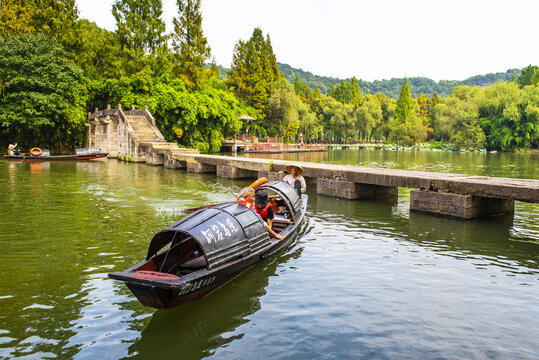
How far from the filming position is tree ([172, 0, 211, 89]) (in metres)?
50.6

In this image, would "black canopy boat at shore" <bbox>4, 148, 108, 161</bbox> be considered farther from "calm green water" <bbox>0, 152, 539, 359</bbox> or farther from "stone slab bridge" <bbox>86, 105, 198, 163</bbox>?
"calm green water" <bbox>0, 152, 539, 359</bbox>

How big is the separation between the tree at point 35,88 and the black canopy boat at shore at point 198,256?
104 ft

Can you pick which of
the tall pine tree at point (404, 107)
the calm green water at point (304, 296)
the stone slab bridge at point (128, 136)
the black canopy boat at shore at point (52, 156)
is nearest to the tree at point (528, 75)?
the tall pine tree at point (404, 107)

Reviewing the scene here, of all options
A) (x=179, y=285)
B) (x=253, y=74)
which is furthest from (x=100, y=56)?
(x=179, y=285)

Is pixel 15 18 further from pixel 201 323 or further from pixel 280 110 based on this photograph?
pixel 201 323

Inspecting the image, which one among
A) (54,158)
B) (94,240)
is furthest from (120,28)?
(94,240)

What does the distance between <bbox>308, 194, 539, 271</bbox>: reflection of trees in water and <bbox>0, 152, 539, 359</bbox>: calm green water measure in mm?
56

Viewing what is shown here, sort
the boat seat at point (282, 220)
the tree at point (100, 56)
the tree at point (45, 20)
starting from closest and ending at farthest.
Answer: the boat seat at point (282, 220) → the tree at point (45, 20) → the tree at point (100, 56)

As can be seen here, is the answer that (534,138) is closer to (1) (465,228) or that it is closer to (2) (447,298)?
(1) (465,228)

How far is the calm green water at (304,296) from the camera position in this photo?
5.59m

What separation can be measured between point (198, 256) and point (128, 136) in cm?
3064

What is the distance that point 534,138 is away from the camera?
69.2 m

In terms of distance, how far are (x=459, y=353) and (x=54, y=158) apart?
3328 centimetres

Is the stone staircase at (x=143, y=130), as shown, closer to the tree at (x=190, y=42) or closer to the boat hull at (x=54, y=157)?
the boat hull at (x=54, y=157)
